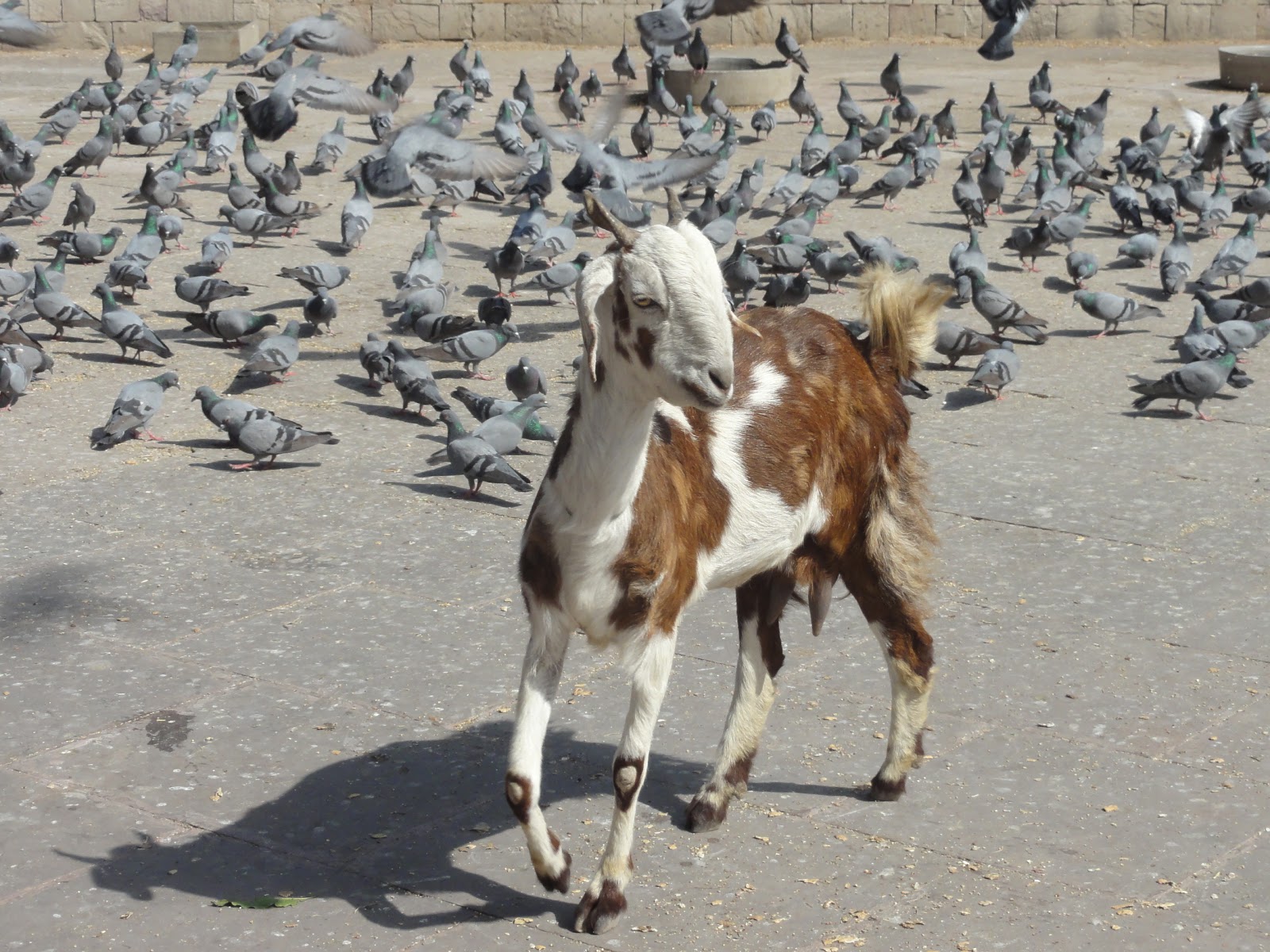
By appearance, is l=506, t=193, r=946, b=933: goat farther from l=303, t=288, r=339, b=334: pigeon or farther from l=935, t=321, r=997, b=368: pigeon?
l=303, t=288, r=339, b=334: pigeon

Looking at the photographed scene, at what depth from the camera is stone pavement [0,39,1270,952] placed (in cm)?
493

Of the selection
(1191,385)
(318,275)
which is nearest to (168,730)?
(1191,385)

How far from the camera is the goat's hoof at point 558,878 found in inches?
190

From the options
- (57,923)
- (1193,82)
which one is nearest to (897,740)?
(57,923)

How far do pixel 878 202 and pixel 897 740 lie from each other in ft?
43.5

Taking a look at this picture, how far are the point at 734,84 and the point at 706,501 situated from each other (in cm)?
1975

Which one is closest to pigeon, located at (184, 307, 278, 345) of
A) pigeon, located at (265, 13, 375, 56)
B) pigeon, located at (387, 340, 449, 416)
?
pigeon, located at (387, 340, 449, 416)

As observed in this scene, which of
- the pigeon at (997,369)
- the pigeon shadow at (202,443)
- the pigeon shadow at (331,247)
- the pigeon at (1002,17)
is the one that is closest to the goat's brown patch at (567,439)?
the pigeon shadow at (202,443)

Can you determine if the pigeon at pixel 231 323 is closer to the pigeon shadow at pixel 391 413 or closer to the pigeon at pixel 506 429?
the pigeon shadow at pixel 391 413

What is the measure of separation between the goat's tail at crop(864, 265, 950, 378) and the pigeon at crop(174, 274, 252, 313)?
779 cm

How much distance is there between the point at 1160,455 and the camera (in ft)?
32.0

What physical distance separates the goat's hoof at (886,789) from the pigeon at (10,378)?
22.4 feet

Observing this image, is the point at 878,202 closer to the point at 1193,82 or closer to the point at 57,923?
the point at 1193,82

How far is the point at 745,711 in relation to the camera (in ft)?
18.4
